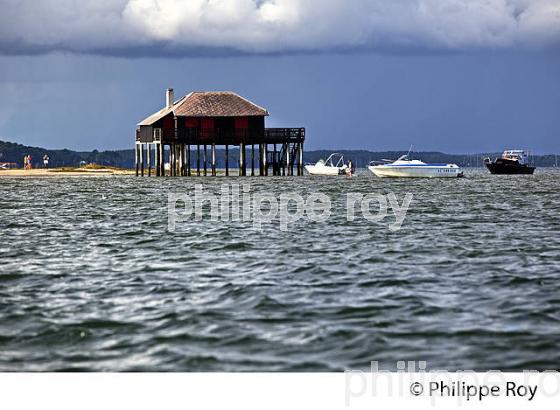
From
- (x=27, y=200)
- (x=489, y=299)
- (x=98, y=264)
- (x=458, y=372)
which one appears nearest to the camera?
(x=458, y=372)

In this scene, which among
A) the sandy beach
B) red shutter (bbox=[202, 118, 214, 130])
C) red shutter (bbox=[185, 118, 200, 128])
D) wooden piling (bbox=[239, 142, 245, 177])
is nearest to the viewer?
red shutter (bbox=[202, 118, 214, 130])

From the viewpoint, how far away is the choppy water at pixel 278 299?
1175cm

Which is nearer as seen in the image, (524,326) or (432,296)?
(524,326)

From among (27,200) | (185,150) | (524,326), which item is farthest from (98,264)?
(185,150)

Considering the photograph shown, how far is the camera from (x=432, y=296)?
15234mm

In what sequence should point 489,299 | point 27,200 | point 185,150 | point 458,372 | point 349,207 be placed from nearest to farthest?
point 458,372 < point 489,299 < point 349,207 < point 27,200 < point 185,150

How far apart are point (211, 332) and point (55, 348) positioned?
1932 mm

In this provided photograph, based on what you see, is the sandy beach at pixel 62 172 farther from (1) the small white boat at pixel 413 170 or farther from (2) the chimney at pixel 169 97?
(1) the small white boat at pixel 413 170

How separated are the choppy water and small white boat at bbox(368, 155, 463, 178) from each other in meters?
61.1

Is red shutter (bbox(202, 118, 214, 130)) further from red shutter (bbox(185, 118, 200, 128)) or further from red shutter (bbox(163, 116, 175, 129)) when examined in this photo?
red shutter (bbox(163, 116, 175, 129))

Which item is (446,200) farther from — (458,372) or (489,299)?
(458,372)

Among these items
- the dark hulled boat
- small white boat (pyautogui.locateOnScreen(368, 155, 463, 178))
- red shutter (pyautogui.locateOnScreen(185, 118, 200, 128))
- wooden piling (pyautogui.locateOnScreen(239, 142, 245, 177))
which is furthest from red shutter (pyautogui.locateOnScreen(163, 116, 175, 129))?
the dark hulled boat

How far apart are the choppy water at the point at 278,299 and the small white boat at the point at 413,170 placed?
61.1 meters

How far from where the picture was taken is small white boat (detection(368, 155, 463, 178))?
8850 cm
